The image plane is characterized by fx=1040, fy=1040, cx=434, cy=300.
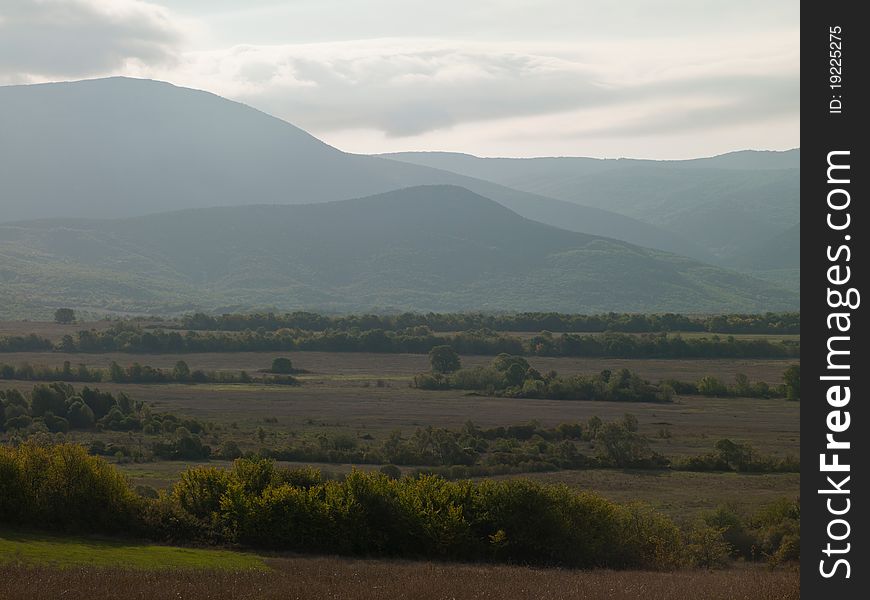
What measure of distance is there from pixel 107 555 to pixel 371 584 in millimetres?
7373

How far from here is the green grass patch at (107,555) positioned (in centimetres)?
2398

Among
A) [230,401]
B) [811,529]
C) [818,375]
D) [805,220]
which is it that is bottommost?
[230,401]

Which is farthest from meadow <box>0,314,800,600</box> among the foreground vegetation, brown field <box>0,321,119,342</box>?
the foreground vegetation

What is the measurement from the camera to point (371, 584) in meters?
22.4

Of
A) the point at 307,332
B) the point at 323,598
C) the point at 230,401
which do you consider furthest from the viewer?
the point at 307,332

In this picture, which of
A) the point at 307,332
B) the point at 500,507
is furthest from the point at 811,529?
the point at 307,332

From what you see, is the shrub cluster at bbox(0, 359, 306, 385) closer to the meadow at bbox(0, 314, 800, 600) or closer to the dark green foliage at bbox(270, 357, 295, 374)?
the meadow at bbox(0, 314, 800, 600)

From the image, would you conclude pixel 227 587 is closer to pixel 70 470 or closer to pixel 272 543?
pixel 272 543

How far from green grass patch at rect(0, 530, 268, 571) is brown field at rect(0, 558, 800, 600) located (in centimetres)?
126

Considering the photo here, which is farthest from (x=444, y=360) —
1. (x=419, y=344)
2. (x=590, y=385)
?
(x=590, y=385)

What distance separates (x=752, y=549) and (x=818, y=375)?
23.5 metres

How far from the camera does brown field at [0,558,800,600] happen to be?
788 inches

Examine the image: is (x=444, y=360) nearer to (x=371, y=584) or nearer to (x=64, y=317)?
(x=64, y=317)

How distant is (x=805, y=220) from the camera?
531 inches
